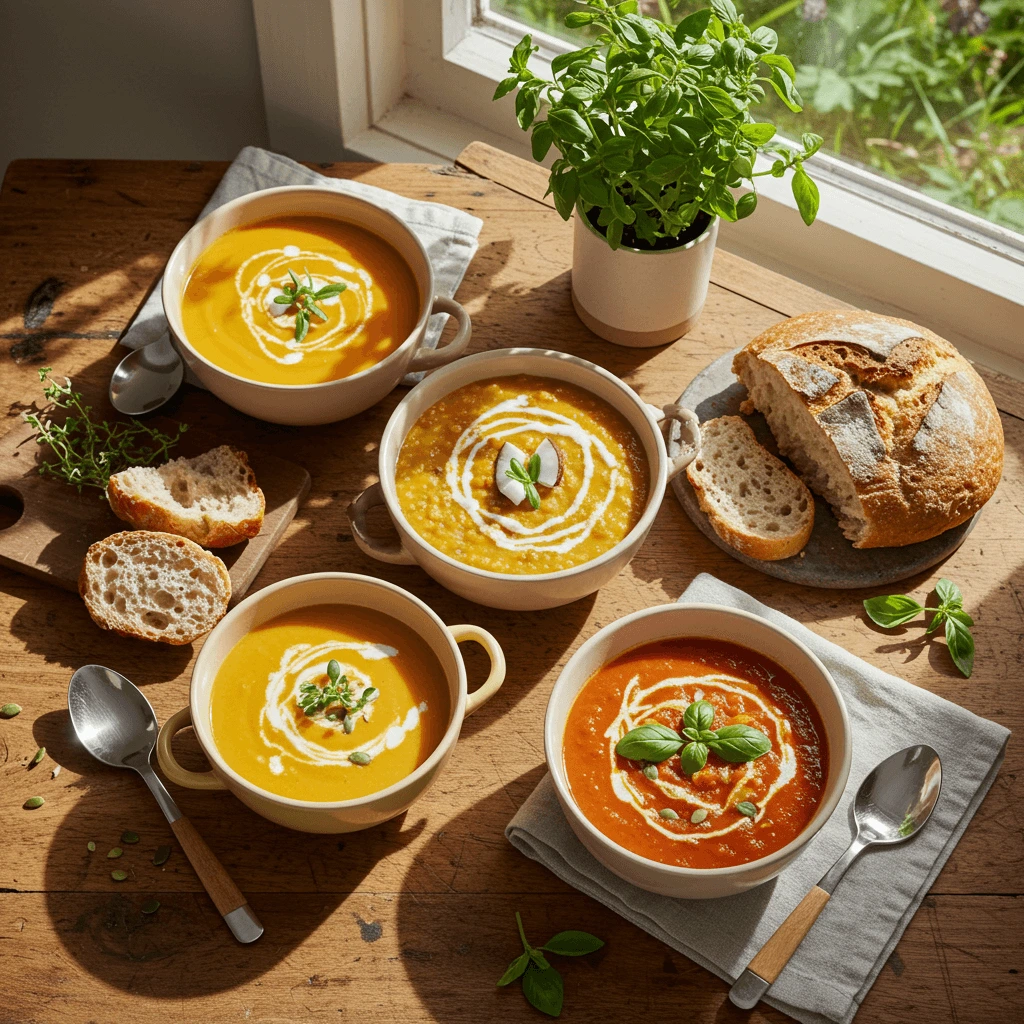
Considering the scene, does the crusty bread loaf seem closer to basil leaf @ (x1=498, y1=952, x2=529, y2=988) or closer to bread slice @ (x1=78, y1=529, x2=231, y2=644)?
basil leaf @ (x1=498, y1=952, x2=529, y2=988)

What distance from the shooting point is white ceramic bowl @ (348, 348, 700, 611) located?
5.87 ft

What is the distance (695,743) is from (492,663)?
35cm

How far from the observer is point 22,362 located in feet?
7.42

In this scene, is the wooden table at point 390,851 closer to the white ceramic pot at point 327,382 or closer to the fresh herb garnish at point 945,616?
the fresh herb garnish at point 945,616

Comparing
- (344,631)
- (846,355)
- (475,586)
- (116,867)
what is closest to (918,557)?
(846,355)

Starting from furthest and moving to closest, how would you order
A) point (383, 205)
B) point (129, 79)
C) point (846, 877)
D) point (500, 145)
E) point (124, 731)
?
point (129, 79)
point (500, 145)
point (383, 205)
point (124, 731)
point (846, 877)

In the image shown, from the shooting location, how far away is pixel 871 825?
1725mm

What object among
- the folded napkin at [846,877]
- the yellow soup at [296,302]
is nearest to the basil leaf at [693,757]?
the folded napkin at [846,877]

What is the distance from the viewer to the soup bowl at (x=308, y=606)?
1.56 metres

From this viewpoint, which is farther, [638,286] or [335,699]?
[638,286]

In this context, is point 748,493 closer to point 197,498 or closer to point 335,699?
point 335,699

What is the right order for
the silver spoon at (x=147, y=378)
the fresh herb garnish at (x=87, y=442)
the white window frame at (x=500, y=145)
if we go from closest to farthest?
the fresh herb garnish at (x=87, y=442) < the silver spoon at (x=147, y=378) < the white window frame at (x=500, y=145)

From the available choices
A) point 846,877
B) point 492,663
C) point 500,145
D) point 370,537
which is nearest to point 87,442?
point 370,537

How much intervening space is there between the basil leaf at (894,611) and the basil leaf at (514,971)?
85 centimetres
